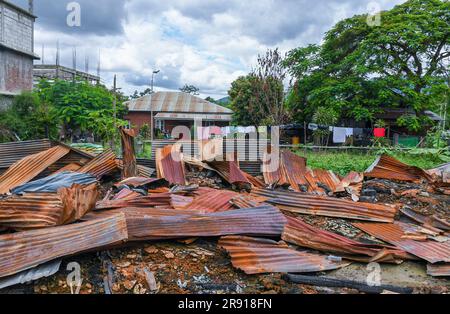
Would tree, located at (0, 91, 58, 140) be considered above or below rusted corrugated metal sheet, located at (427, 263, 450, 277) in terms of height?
above

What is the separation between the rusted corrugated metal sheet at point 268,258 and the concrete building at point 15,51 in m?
14.8

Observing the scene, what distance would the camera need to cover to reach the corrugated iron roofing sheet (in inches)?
930

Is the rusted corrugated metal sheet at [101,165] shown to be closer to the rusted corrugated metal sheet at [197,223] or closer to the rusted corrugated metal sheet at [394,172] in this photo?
the rusted corrugated metal sheet at [197,223]

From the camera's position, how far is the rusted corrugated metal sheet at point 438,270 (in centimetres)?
301

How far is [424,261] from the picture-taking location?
3209 mm

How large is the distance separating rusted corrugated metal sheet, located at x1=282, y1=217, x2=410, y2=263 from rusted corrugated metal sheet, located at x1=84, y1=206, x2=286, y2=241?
153 mm

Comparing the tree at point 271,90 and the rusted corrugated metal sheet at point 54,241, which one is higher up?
the tree at point 271,90

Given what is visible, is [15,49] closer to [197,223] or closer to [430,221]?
[197,223]

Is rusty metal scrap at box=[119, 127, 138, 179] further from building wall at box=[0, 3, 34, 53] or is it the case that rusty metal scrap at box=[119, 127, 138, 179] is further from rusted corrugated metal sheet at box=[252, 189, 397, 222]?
building wall at box=[0, 3, 34, 53]

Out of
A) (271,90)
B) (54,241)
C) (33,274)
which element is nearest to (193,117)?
(271,90)

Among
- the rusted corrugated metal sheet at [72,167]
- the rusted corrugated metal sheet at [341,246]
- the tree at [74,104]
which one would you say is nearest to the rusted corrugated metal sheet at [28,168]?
the rusted corrugated metal sheet at [72,167]

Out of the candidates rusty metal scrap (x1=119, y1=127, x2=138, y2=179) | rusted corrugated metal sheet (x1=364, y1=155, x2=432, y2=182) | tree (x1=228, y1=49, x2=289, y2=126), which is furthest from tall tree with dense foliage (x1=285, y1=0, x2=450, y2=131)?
rusty metal scrap (x1=119, y1=127, x2=138, y2=179)

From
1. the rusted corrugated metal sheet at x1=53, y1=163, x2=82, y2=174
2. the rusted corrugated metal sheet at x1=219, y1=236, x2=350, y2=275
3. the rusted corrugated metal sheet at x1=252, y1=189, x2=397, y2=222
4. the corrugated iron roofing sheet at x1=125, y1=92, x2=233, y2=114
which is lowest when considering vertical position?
the rusted corrugated metal sheet at x1=219, y1=236, x2=350, y2=275
